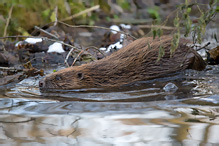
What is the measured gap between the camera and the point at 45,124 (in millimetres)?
2197

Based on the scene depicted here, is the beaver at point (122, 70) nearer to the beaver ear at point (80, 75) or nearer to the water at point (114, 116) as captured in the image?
the beaver ear at point (80, 75)

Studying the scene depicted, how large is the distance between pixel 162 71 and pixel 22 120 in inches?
75.0

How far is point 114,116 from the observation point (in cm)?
232

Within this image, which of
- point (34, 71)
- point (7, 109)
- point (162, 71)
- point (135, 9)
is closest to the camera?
point (7, 109)

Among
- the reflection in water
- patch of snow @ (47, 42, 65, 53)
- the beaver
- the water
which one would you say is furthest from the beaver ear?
patch of snow @ (47, 42, 65, 53)

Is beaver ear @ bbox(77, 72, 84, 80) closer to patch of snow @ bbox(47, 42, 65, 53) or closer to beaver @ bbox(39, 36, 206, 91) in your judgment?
beaver @ bbox(39, 36, 206, 91)

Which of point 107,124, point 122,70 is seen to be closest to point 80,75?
point 122,70

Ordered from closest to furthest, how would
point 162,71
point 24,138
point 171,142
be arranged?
point 171,142
point 24,138
point 162,71

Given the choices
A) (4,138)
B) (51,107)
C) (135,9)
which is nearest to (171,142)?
(4,138)

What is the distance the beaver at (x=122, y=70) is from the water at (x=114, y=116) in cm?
20

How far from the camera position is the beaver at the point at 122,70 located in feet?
11.9

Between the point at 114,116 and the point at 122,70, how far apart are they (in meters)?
1.37

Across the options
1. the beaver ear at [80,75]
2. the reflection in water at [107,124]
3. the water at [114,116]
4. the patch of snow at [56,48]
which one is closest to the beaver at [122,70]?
the beaver ear at [80,75]

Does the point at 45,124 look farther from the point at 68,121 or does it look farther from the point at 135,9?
the point at 135,9
